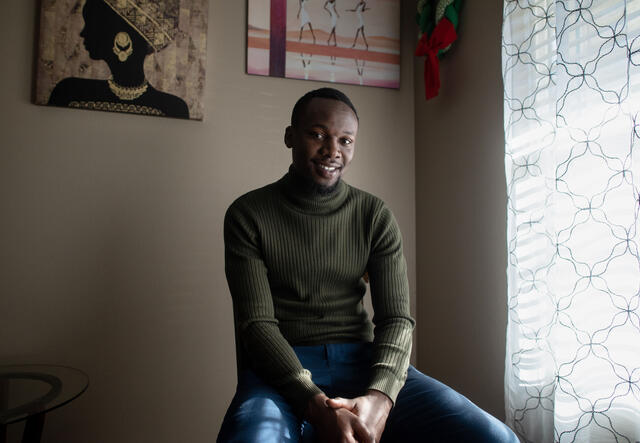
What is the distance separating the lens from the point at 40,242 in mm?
1582

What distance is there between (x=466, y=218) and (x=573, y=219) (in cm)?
53

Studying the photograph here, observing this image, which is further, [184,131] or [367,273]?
[184,131]

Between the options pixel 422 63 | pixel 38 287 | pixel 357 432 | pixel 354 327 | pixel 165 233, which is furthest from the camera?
pixel 422 63

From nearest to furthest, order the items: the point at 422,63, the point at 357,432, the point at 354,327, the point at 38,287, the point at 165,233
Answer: the point at 357,432
the point at 354,327
the point at 38,287
the point at 165,233
the point at 422,63

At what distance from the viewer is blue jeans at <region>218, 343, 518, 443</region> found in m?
0.88

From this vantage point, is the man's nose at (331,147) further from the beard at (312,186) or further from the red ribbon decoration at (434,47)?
the red ribbon decoration at (434,47)

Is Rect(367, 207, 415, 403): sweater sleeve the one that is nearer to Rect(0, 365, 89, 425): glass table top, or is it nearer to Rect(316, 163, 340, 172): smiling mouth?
Rect(316, 163, 340, 172): smiling mouth

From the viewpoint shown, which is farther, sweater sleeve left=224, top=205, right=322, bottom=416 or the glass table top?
the glass table top

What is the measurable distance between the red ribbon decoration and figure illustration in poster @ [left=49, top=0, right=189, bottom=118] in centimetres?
94

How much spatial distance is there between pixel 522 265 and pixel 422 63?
107 cm

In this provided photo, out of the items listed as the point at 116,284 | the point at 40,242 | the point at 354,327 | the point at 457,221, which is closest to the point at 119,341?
the point at 116,284

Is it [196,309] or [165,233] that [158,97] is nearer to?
[165,233]

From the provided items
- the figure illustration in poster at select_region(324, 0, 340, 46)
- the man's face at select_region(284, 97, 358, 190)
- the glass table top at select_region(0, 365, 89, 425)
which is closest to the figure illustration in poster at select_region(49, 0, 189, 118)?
the figure illustration in poster at select_region(324, 0, 340, 46)

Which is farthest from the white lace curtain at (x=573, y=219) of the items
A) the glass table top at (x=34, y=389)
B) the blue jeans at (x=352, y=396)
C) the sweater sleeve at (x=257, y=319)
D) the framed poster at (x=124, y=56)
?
the glass table top at (x=34, y=389)
